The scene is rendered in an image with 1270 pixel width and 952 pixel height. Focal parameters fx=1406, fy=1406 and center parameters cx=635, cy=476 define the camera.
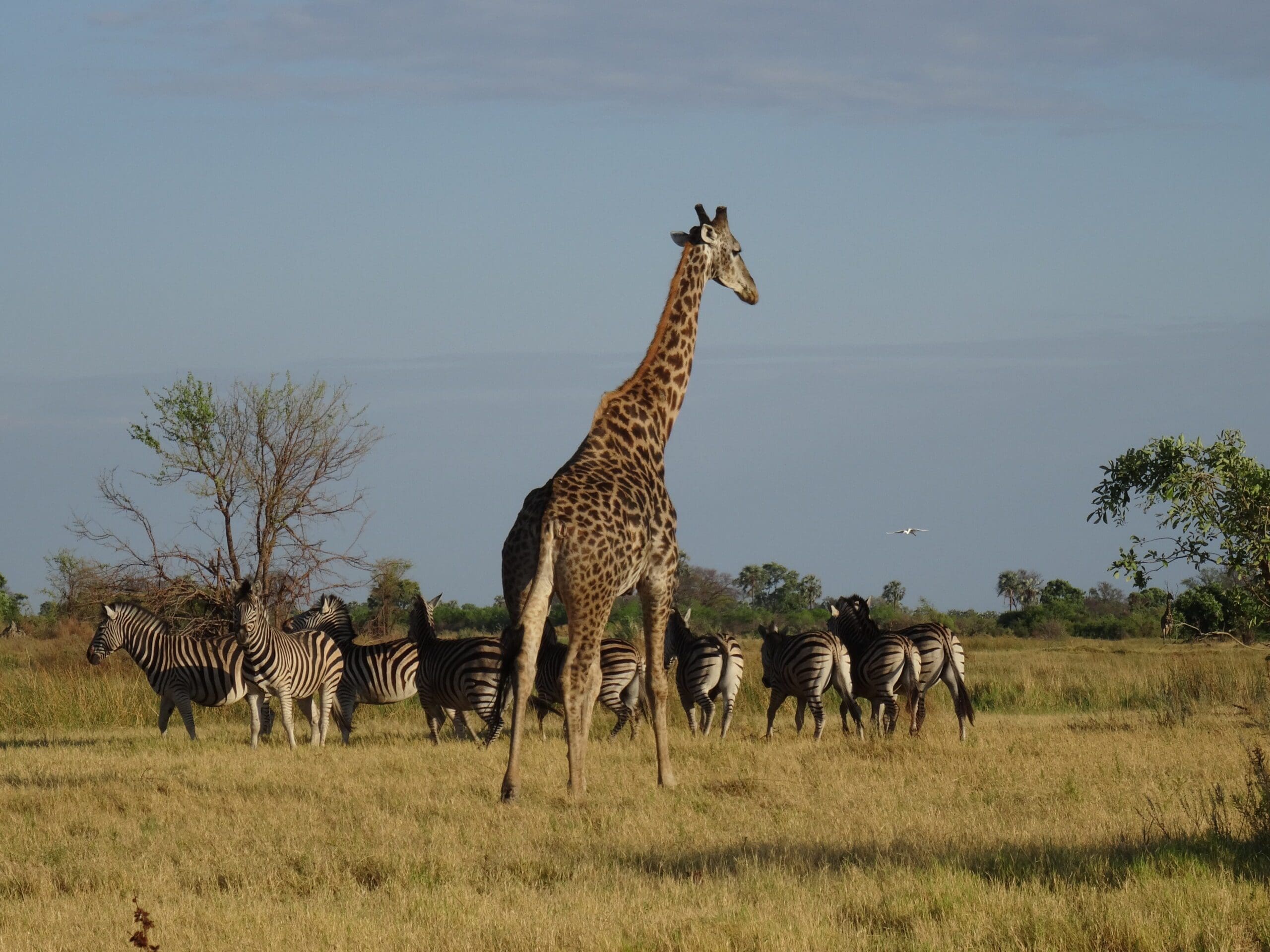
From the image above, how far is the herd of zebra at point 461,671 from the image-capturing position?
14.2 meters

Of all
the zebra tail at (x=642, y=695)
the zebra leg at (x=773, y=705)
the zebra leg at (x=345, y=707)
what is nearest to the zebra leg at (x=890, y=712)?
the zebra leg at (x=773, y=705)

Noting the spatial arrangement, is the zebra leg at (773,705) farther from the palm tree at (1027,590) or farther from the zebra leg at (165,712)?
the palm tree at (1027,590)

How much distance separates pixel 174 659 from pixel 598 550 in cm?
702

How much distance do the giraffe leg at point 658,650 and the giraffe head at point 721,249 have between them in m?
3.00

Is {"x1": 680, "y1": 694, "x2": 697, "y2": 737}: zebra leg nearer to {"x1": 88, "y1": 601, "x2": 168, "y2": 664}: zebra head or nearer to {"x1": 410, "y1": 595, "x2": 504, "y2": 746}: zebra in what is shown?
{"x1": 410, "y1": 595, "x2": 504, "y2": 746}: zebra

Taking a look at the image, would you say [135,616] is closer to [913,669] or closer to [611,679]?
[611,679]

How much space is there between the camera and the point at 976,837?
8008mm

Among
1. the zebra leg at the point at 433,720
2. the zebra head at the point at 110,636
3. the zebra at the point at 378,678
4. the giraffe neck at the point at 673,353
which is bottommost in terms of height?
the zebra leg at the point at 433,720

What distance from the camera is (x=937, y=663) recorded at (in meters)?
15.1

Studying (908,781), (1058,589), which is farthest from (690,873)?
(1058,589)

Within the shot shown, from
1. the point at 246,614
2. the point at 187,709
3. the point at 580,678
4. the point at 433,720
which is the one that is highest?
the point at 246,614

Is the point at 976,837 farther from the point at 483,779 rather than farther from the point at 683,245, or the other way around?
the point at 683,245

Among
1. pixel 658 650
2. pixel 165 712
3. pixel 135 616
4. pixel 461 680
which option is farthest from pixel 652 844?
pixel 135 616

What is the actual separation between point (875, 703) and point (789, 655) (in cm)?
154
